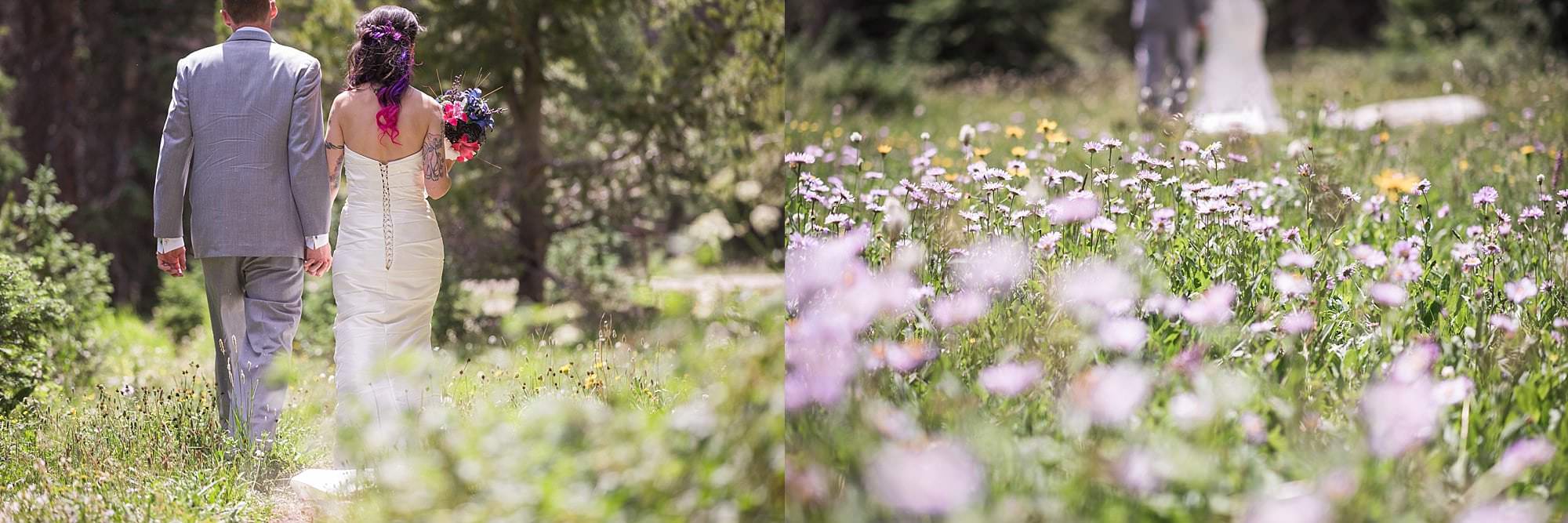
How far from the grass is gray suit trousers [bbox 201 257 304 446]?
0.10 m

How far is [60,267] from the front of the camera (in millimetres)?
4863

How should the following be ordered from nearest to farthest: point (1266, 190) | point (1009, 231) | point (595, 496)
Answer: point (595, 496), point (1009, 231), point (1266, 190)

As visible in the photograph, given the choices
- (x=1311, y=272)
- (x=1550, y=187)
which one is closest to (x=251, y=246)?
(x=1311, y=272)

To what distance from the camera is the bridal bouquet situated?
3268mm

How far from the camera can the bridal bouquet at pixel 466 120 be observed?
3268 millimetres

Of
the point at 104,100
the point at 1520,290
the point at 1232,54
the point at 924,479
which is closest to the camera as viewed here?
the point at 924,479

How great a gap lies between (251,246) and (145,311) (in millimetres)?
5248

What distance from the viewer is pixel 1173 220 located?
3.32 meters

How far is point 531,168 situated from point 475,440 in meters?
4.35

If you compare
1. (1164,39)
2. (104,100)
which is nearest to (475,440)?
(104,100)

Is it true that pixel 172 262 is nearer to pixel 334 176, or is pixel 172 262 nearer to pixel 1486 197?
pixel 334 176

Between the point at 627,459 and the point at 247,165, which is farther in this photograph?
the point at 247,165

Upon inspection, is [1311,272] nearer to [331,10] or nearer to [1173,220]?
[1173,220]

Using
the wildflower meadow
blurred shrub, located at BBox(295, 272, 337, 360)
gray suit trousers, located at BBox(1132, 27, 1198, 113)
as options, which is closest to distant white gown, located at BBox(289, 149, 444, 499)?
the wildflower meadow
